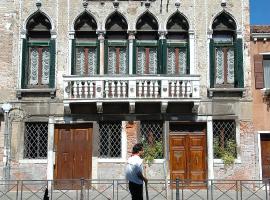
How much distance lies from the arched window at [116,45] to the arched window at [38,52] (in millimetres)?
2194

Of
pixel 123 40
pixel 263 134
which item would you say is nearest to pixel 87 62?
pixel 123 40

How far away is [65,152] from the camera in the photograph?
1764 centimetres

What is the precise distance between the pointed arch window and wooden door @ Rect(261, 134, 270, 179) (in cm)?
493

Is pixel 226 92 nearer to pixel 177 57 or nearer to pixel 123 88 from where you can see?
pixel 177 57

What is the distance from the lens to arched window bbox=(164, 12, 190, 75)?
60.0 feet

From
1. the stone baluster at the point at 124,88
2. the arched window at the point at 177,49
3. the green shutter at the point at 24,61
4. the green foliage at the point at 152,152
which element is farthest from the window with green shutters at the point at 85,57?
the green foliage at the point at 152,152

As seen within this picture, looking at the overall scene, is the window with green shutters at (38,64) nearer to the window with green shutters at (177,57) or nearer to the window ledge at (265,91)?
the window with green shutters at (177,57)

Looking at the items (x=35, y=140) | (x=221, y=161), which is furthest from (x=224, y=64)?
(x=35, y=140)

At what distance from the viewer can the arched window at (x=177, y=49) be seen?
60.0ft

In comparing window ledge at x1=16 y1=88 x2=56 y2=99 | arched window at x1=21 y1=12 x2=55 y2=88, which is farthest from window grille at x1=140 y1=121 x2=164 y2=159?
arched window at x1=21 y1=12 x2=55 y2=88

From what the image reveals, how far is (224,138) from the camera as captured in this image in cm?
1789

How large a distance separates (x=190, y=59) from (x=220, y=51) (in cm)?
131

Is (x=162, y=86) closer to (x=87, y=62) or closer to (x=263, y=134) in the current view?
A: (x=87, y=62)

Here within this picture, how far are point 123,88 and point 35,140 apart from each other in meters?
3.99
